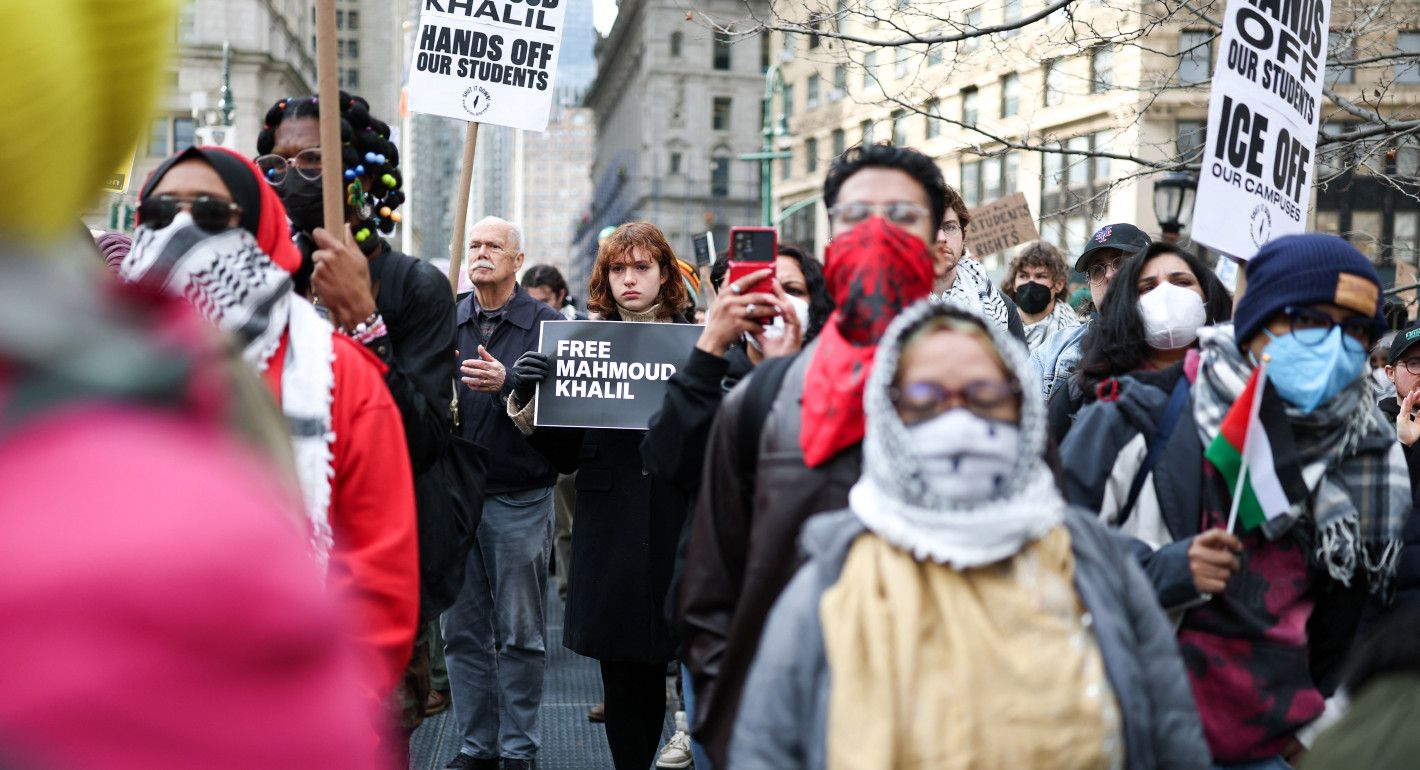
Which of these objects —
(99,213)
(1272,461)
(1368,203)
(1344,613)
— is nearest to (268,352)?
(99,213)

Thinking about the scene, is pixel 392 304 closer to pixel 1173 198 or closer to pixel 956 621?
pixel 956 621

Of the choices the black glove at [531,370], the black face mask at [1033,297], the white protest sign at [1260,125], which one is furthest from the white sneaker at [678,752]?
the white protest sign at [1260,125]

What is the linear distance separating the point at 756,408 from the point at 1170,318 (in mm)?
1758

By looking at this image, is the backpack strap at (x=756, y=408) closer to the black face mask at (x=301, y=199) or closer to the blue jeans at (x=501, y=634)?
the black face mask at (x=301, y=199)

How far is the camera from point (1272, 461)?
12.0 ft

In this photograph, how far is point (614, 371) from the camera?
241 inches

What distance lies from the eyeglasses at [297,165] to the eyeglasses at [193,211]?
1.00 m

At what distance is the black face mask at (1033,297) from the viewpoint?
8.66 meters

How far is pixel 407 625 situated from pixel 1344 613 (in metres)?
2.31

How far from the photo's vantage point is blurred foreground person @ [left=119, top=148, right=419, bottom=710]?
3.12 m

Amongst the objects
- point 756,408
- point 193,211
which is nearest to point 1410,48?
point 756,408

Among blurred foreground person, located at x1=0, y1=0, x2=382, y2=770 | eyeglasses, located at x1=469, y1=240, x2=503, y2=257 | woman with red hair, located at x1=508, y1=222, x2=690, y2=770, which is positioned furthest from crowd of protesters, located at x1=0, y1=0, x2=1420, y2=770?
eyeglasses, located at x1=469, y1=240, x2=503, y2=257

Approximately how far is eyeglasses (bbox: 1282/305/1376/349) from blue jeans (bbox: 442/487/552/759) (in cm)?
388

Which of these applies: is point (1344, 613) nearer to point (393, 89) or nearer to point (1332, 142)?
point (1332, 142)
